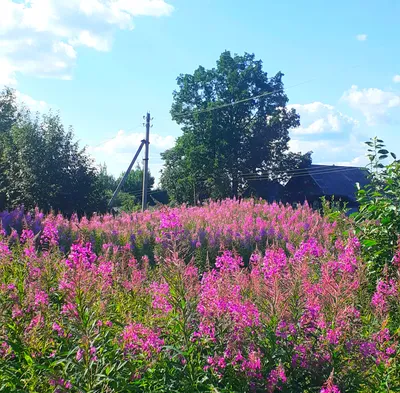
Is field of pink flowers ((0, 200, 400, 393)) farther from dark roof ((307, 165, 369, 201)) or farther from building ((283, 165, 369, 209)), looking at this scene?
building ((283, 165, 369, 209))

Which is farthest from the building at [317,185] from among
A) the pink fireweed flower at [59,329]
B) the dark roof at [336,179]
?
the pink fireweed flower at [59,329]

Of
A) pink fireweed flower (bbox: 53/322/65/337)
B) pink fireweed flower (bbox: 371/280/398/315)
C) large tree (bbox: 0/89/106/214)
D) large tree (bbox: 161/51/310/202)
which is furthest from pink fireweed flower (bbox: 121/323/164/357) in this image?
large tree (bbox: 161/51/310/202)

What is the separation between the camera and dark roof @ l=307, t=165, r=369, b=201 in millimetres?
42312

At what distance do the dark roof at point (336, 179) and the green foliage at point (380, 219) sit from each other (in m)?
36.2

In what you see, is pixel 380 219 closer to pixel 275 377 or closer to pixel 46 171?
pixel 275 377

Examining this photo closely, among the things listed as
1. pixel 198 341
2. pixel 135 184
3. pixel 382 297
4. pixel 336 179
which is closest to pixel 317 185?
pixel 336 179

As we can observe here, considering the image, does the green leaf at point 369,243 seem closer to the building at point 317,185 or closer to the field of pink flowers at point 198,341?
the field of pink flowers at point 198,341

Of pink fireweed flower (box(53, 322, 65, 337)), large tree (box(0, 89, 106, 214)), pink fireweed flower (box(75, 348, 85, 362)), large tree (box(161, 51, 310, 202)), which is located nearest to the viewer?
pink fireweed flower (box(75, 348, 85, 362))

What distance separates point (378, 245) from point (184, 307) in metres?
3.11

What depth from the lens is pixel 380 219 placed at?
5.52m

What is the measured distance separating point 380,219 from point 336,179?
40.3m

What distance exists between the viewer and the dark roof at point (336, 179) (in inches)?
1666

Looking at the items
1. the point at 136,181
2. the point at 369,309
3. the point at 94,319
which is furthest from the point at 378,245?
the point at 136,181

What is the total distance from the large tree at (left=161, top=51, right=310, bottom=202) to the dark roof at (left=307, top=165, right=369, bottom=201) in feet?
6.44
